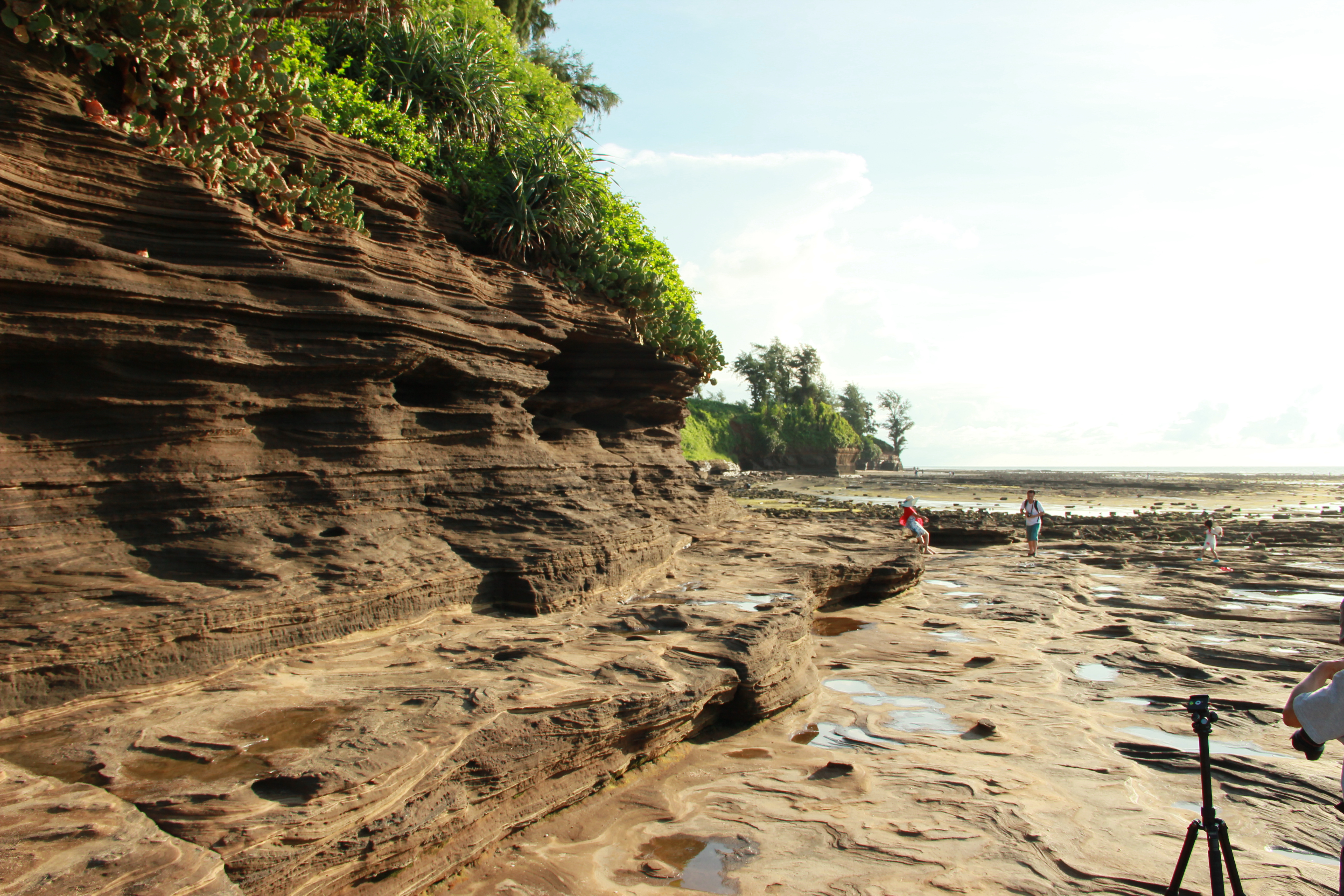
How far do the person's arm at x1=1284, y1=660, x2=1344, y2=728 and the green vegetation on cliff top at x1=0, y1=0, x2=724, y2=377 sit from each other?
889cm

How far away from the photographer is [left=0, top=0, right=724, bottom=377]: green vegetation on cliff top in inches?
264

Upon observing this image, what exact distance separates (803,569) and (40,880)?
9502mm

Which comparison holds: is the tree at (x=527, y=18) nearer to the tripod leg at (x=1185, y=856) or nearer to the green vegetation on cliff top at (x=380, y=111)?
the green vegetation on cliff top at (x=380, y=111)

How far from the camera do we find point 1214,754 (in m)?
6.27

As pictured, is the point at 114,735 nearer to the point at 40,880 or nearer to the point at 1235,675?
the point at 40,880

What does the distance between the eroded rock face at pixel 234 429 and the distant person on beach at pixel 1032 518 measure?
11.9 meters

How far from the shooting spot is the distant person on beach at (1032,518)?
1747 cm

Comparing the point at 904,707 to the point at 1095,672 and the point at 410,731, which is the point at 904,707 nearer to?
the point at 1095,672

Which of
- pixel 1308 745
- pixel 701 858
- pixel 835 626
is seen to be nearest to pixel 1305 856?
pixel 1308 745

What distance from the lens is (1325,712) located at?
2.67 meters

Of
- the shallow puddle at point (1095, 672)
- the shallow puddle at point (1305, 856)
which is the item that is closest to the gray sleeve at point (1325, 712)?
the shallow puddle at point (1305, 856)

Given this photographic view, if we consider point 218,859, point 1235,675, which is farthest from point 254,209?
point 1235,675

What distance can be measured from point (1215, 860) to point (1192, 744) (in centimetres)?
425

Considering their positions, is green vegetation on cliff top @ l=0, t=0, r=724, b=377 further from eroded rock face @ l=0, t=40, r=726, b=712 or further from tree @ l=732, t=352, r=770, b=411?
tree @ l=732, t=352, r=770, b=411
